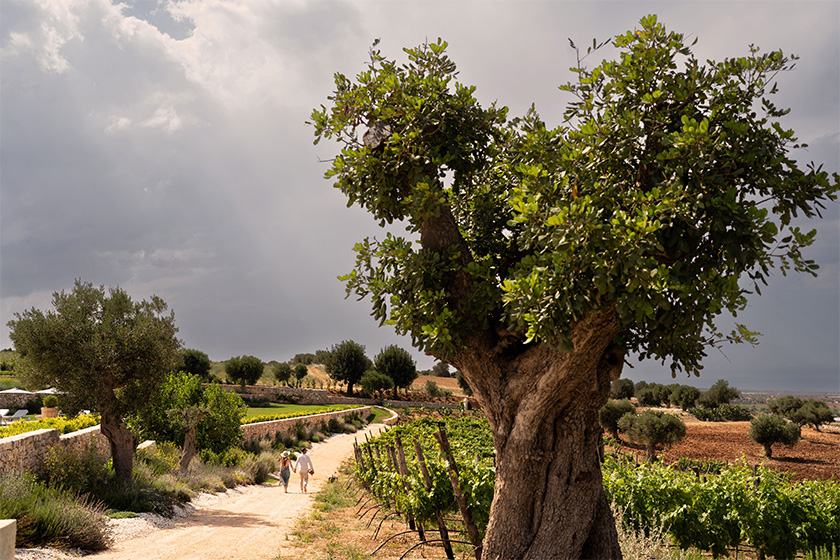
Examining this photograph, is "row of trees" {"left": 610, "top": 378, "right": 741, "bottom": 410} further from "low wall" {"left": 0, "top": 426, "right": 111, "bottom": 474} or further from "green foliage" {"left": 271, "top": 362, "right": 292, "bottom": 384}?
"low wall" {"left": 0, "top": 426, "right": 111, "bottom": 474}

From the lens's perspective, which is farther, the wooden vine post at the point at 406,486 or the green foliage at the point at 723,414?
the green foliage at the point at 723,414

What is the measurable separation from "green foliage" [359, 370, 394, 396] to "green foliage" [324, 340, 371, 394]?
1.25m

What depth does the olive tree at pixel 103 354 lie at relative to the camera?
539 inches

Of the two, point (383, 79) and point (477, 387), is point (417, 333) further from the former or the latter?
point (383, 79)

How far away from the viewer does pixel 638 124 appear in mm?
5316

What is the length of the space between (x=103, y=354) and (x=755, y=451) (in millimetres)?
32295

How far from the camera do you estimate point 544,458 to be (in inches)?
240

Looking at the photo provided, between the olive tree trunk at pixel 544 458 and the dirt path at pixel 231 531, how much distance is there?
5.47m

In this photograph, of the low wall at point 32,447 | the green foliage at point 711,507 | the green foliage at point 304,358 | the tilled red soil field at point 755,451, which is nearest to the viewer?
the green foliage at point 711,507

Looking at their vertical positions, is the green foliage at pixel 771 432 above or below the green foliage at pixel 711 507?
below

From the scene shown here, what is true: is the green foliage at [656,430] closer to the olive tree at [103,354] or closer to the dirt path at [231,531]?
the dirt path at [231,531]

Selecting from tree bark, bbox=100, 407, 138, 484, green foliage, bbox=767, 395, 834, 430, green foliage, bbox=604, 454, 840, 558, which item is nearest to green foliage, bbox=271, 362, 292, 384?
green foliage, bbox=767, 395, 834, 430

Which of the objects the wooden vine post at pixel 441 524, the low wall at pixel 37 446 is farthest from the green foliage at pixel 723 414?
the low wall at pixel 37 446

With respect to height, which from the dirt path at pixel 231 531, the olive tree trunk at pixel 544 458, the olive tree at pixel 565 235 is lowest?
the dirt path at pixel 231 531
